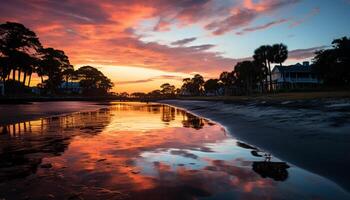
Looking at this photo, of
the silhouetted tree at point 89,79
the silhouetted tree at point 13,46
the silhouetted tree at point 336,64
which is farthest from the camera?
the silhouetted tree at point 89,79

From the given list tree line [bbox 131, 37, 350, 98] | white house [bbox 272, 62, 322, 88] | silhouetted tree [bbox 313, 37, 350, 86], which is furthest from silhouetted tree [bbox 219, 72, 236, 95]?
silhouetted tree [bbox 313, 37, 350, 86]

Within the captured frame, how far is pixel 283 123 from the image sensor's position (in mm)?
15555

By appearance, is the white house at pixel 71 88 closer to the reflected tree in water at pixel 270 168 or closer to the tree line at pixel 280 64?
the tree line at pixel 280 64

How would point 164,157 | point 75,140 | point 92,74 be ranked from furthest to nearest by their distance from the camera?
point 92,74 < point 75,140 < point 164,157

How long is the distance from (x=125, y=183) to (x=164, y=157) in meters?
3.20

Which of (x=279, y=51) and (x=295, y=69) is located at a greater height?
(x=279, y=51)

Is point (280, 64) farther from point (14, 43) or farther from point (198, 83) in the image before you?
point (198, 83)

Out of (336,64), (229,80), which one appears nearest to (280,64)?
(336,64)

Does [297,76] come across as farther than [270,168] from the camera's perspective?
Yes

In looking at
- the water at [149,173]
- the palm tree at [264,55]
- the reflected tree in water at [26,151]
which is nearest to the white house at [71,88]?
the palm tree at [264,55]

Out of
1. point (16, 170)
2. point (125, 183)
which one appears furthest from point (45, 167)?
point (125, 183)

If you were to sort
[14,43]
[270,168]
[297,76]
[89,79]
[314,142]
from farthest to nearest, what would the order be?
[89,79]
[297,76]
[14,43]
[314,142]
[270,168]

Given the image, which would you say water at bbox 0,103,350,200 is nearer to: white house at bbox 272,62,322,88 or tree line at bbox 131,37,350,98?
tree line at bbox 131,37,350,98

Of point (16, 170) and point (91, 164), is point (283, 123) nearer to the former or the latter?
point (91, 164)
